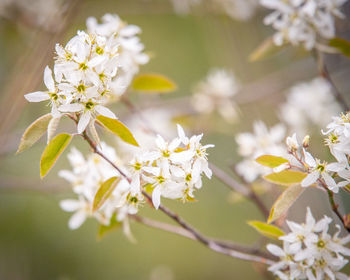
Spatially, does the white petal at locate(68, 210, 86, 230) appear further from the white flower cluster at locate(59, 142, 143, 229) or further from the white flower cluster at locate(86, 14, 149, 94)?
the white flower cluster at locate(86, 14, 149, 94)

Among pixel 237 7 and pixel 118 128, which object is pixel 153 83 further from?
pixel 237 7

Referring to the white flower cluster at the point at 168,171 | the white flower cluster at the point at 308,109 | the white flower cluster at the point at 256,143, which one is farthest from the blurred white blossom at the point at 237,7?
the white flower cluster at the point at 168,171

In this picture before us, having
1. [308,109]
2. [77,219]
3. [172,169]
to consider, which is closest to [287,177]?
[172,169]

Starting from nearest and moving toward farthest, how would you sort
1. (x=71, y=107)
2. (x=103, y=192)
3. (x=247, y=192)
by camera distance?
(x=71, y=107), (x=103, y=192), (x=247, y=192)

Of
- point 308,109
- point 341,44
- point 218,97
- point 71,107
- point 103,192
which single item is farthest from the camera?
point 218,97

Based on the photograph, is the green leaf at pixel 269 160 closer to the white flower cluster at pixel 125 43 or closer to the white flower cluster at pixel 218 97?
the white flower cluster at pixel 125 43

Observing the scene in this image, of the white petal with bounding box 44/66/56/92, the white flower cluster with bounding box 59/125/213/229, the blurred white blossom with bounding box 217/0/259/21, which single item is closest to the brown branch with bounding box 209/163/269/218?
the white flower cluster with bounding box 59/125/213/229

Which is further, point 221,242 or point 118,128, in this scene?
point 221,242
